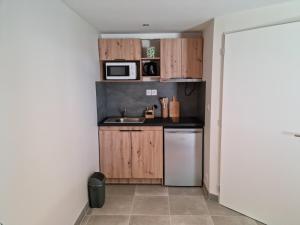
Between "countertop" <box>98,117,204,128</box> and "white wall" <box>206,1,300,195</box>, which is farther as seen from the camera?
"countertop" <box>98,117,204,128</box>

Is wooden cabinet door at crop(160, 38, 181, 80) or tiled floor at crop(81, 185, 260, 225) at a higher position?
wooden cabinet door at crop(160, 38, 181, 80)

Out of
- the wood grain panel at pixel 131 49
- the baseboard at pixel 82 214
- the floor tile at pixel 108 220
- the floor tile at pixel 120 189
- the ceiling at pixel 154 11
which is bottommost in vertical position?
the floor tile at pixel 108 220

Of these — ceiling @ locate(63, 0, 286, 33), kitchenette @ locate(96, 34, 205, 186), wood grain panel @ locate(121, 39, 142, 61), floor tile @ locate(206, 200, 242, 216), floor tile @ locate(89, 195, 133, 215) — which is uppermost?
ceiling @ locate(63, 0, 286, 33)

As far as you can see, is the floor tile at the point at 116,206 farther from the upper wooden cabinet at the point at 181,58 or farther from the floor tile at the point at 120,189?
the upper wooden cabinet at the point at 181,58

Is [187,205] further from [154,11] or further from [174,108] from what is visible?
[154,11]

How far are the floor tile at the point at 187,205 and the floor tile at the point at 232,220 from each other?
0.17 metres

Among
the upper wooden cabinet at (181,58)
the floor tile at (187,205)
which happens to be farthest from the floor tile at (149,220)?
the upper wooden cabinet at (181,58)

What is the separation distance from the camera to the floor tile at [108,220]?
8.40ft

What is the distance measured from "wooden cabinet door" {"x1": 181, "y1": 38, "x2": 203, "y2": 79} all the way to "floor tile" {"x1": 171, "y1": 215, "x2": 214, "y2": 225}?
191 cm

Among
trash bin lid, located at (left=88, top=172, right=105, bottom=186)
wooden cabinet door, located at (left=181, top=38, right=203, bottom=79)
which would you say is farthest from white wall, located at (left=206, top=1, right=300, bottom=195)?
trash bin lid, located at (left=88, top=172, right=105, bottom=186)

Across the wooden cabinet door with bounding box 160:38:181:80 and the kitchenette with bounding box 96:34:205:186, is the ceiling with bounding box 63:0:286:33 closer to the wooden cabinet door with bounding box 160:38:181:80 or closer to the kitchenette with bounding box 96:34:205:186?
the wooden cabinet door with bounding box 160:38:181:80

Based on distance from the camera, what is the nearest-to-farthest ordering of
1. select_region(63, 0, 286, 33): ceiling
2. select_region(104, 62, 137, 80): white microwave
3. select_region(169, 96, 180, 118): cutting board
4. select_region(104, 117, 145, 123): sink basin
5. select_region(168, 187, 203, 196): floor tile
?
select_region(63, 0, 286, 33): ceiling → select_region(168, 187, 203, 196): floor tile → select_region(104, 62, 137, 80): white microwave → select_region(104, 117, 145, 123): sink basin → select_region(169, 96, 180, 118): cutting board

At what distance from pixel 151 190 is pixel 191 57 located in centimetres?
205

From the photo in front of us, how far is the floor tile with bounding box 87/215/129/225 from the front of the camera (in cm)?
256
